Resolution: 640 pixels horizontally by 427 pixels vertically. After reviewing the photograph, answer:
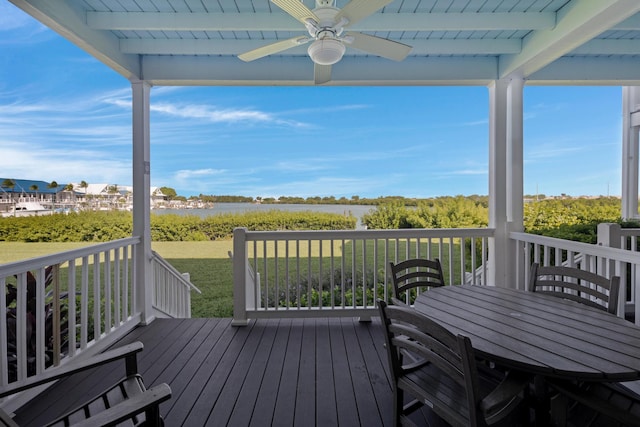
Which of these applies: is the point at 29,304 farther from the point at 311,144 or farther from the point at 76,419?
the point at 311,144

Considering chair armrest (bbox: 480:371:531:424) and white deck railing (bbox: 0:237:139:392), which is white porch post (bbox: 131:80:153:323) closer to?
white deck railing (bbox: 0:237:139:392)

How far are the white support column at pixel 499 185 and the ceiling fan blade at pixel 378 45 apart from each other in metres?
1.89

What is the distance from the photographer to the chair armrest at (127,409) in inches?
42.3

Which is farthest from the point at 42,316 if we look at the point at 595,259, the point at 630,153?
the point at 630,153

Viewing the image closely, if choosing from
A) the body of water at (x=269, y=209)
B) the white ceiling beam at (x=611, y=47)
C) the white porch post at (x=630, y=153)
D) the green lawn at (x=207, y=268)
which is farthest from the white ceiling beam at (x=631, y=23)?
the green lawn at (x=207, y=268)

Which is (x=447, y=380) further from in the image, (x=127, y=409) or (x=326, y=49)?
(x=326, y=49)

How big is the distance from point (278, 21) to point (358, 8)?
3.98ft

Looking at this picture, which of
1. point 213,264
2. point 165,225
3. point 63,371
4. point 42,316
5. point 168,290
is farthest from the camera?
point 213,264

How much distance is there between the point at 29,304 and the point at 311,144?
6307 millimetres

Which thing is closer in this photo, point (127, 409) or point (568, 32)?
point (127, 409)

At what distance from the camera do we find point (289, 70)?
376 cm

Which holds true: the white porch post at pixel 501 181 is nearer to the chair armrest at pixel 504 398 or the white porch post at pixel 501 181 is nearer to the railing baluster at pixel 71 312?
the chair armrest at pixel 504 398

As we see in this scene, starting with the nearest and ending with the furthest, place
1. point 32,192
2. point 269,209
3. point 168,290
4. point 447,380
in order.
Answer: point 447,380 < point 32,192 < point 168,290 < point 269,209

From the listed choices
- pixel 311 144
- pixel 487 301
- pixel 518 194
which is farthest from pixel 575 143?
pixel 487 301
